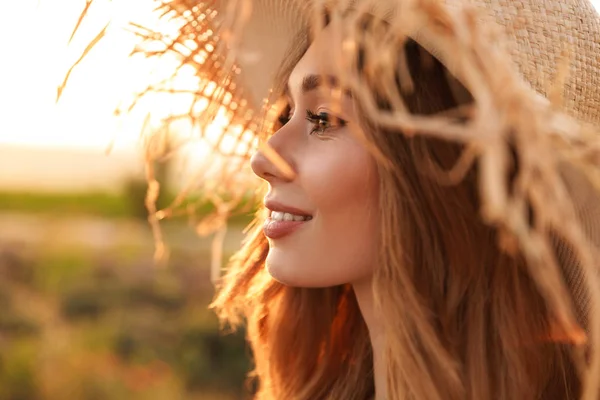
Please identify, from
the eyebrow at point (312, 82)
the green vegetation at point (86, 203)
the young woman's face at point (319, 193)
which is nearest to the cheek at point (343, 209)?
the young woman's face at point (319, 193)

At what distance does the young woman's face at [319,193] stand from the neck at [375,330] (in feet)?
0.18

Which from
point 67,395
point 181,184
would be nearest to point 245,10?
point 181,184

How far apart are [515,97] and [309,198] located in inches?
29.0

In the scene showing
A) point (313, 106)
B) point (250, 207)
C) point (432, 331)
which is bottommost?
point (250, 207)

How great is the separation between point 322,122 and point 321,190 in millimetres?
127

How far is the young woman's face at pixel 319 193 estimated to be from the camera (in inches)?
54.7

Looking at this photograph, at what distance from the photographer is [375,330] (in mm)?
1530

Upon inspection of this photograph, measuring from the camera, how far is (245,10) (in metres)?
0.84

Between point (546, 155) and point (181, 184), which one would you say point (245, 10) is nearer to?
point (546, 155)

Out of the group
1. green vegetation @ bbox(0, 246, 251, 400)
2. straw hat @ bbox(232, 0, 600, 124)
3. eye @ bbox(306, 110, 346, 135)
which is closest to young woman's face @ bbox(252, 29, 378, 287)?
eye @ bbox(306, 110, 346, 135)

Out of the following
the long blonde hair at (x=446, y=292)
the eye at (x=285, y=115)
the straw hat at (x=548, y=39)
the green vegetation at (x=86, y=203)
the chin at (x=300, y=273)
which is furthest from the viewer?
the green vegetation at (x=86, y=203)

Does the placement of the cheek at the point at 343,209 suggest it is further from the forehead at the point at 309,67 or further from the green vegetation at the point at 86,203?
the green vegetation at the point at 86,203

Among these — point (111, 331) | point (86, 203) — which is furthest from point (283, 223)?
point (86, 203)

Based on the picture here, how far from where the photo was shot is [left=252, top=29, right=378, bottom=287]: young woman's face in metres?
1.39
